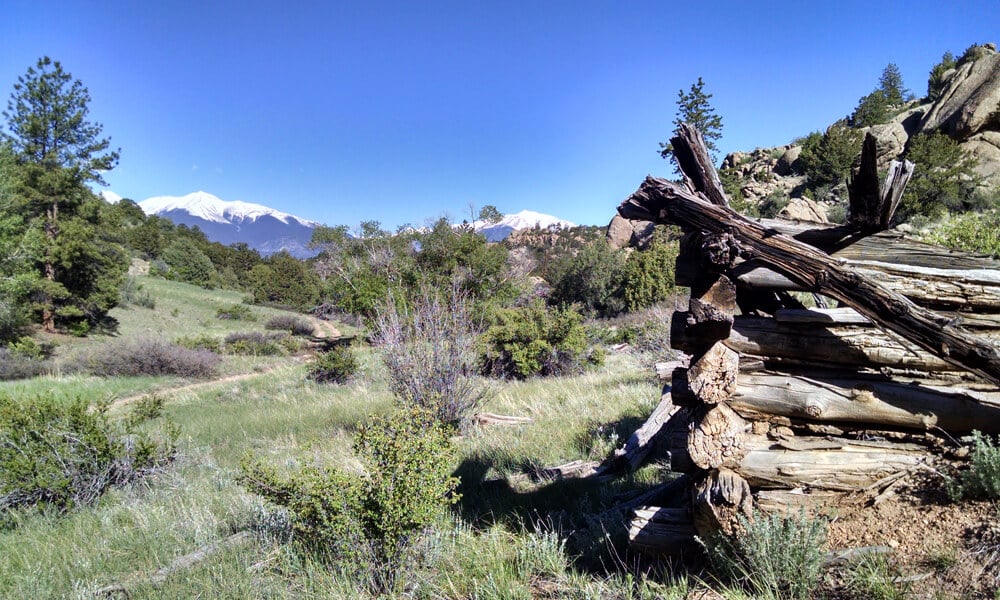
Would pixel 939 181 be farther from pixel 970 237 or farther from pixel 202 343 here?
pixel 202 343

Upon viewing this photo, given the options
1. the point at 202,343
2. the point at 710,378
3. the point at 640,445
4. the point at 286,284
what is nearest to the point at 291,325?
the point at 202,343

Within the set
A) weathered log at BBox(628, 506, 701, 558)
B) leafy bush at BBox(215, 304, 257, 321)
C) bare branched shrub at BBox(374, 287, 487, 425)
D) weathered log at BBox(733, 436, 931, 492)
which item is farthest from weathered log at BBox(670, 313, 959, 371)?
leafy bush at BBox(215, 304, 257, 321)

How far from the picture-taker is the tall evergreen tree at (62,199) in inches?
944

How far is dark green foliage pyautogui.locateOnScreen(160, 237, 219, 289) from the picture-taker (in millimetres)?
49344

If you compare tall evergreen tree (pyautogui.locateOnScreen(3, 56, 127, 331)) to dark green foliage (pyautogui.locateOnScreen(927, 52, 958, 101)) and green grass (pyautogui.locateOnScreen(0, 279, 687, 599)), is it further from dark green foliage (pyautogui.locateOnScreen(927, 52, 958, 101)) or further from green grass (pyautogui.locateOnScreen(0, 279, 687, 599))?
dark green foliage (pyautogui.locateOnScreen(927, 52, 958, 101))

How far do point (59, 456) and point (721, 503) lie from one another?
6.53 m

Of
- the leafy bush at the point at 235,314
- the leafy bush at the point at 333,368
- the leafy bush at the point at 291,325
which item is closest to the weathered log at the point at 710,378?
the leafy bush at the point at 333,368

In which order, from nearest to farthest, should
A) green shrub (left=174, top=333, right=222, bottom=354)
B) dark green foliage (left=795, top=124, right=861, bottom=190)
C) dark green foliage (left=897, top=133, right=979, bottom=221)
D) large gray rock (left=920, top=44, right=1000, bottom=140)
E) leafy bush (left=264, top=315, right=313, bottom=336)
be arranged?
1. dark green foliage (left=897, top=133, right=979, bottom=221)
2. green shrub (left=174, top=333, right=222, bottom=354)
3. large gray rock (left=920, top=44, right=1000, bottom=140)
4. dark green foliage (left=795, top=124, right=861, bottom=190)
5. leafy bush (left=264, top=315, right=313, bottom=336)

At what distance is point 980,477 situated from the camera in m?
2.41

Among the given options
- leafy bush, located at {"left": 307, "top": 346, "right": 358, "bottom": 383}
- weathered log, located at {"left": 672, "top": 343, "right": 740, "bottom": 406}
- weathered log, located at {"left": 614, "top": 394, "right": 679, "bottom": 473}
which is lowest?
leafy bush, located at {"left": 307, "top": 346, "right": 358, "bottom": 383}

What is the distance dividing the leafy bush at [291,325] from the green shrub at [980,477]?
33880 mm

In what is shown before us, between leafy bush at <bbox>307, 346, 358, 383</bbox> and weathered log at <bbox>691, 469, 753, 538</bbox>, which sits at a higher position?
weathered log at <bbox>691, 469, 753, 538</bbox>

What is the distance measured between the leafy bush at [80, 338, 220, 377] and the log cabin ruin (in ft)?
64.2

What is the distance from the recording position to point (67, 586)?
3.13m
